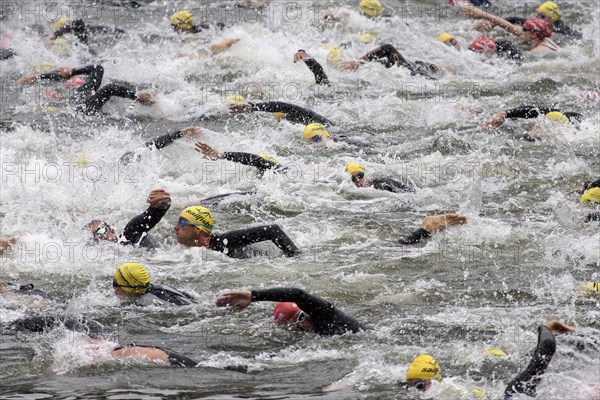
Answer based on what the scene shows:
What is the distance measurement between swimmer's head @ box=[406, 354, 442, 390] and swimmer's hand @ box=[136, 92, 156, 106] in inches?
347

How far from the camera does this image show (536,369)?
21.9ft

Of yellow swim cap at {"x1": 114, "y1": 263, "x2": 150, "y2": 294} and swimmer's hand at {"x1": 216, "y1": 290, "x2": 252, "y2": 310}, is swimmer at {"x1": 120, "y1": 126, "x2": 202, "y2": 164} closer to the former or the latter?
yellow swim cap at {"x1": 114, "y1": 263, "x2": 150, "y2": 294}

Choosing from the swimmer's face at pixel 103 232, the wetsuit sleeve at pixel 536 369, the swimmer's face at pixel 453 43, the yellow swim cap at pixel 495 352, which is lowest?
the swimmer's face at pixel 453 43

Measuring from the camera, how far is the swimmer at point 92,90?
14562mm

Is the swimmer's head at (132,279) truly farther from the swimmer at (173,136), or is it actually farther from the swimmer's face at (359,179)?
the swimmer's face at (359,179)

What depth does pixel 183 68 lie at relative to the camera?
17469 millimetres

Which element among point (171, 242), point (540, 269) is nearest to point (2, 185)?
point (171, 242)

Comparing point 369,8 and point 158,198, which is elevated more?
point 158,198

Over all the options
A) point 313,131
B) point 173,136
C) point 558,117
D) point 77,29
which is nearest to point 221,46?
point 77,29

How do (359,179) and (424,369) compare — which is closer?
(424,369)

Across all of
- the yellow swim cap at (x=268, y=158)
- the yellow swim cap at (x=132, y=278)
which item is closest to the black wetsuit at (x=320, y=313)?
the yellow swim cap at (x=132, y=278)

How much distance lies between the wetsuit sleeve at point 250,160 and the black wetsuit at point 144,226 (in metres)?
1.61

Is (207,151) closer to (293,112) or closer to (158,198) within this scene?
(158,198)

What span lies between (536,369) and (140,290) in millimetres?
3772
